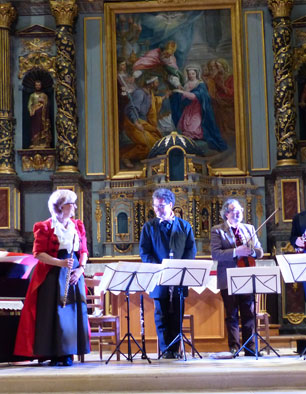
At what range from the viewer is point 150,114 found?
13438 millimetres

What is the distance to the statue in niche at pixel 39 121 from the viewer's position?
13391mm

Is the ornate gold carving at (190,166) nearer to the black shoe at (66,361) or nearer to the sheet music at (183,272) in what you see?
the sheet music at (183,272)

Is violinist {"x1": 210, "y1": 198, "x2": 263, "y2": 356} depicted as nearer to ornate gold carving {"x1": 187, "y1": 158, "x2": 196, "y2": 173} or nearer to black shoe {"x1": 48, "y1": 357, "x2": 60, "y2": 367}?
black shoe {"x1": 48, "y1": 357, "x2": 60, "y2": 367}

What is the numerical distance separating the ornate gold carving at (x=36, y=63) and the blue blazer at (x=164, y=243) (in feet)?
21.2

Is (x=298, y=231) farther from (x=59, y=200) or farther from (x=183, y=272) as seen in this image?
(x=59, y=200)

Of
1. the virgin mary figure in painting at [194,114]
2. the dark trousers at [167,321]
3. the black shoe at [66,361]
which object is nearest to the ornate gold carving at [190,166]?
the virgin mary figure in painting at [194,114]

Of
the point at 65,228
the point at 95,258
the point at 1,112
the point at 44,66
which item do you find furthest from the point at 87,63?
the point at 65,228

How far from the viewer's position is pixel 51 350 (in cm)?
687

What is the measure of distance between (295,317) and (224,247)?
196 inches

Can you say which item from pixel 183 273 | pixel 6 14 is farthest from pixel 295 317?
pixel 6 14

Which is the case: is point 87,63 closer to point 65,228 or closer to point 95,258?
point 95,258

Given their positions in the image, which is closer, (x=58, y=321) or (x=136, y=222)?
(x=58, y=321)

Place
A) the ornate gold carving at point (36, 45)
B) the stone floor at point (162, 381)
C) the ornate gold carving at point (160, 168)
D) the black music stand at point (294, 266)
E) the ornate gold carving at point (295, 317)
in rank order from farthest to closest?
the ornate gold carving at point (36, 45), the ornate gold carving at point (160, 168), the ornate gold carving at point (295, 317), the black music stand at point (294, 266), the stone floor at point (162, 381)

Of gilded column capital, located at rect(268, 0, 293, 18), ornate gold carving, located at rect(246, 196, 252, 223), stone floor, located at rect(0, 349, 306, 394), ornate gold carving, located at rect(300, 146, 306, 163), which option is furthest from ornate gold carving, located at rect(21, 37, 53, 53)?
stone floor, located at rect(0, 349, 306, 394)
